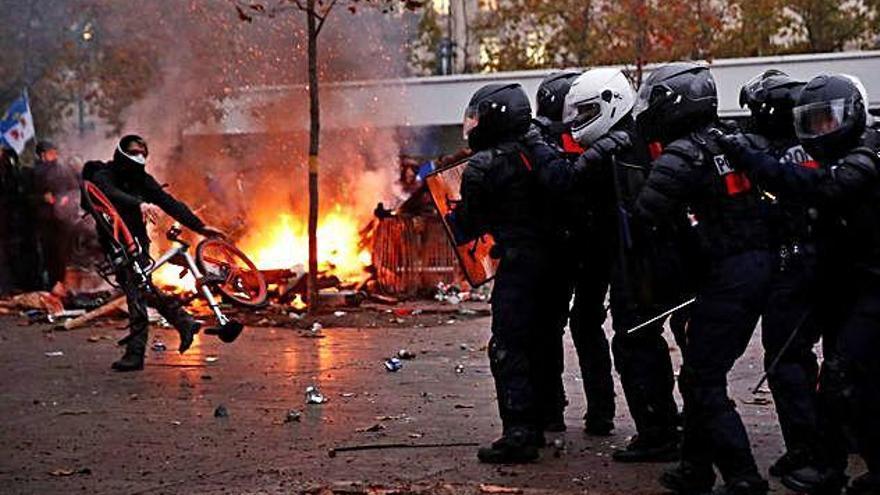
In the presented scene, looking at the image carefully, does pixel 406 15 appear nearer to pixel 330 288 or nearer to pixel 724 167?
pixel 330 288

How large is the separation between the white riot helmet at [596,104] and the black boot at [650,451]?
1.53 metres

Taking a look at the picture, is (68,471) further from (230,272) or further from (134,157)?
(230,272)

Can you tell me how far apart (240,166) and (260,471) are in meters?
11.6

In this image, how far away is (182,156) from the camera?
18.8 metres

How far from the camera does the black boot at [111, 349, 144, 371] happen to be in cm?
1124

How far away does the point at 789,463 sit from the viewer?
698 centimetres

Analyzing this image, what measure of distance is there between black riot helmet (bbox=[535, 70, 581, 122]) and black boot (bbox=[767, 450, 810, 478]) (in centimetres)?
223

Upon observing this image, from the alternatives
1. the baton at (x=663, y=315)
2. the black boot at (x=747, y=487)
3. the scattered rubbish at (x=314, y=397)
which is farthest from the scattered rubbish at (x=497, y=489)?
the scattered rubbish at (x=314, y=397)

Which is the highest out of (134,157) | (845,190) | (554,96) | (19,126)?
(19,126)

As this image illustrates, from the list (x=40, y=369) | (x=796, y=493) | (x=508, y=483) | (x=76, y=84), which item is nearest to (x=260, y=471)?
(x=508, y=483)

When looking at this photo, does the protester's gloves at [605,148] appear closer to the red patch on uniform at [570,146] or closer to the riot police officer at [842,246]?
the red patch on uniform at [570,146]

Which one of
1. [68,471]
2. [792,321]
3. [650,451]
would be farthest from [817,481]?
[68,471]

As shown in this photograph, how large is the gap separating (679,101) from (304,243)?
437 inches

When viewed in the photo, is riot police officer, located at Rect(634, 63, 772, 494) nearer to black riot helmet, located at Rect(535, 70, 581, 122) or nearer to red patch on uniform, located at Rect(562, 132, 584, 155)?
red patch on uniform, located at Rect(562, 132, 584, 155)
